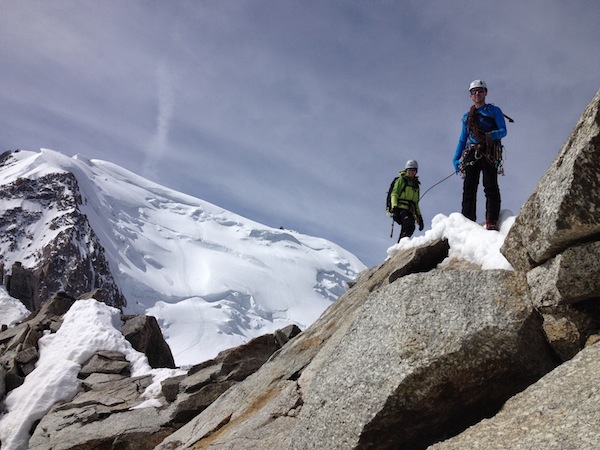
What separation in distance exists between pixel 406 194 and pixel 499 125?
13.1 feet

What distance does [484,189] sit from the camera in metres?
9.00

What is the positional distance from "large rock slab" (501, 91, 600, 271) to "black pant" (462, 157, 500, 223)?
3.18 meters

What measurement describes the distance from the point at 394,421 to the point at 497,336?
1280 mm

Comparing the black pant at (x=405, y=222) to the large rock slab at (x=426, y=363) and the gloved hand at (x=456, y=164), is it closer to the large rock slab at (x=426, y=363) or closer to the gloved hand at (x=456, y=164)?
the gloved hand at (x=456, y=164)

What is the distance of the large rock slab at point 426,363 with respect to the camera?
496cm

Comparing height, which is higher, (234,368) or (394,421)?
(234,368)

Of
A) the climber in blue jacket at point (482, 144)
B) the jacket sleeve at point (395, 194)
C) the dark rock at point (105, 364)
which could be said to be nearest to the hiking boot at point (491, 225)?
the climber in blue jacket at point (482, 144)

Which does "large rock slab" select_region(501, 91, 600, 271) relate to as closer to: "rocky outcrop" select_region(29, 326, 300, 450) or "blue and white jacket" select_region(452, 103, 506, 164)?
"blue and white jacket" select_region(452, 103, 506, 164)

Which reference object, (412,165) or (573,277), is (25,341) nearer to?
(412,165)

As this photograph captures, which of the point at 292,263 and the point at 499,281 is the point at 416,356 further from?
the point at 292,263

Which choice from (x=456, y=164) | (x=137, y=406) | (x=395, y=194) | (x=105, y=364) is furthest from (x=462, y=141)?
(x=105, y=364)

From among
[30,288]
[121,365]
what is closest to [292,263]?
[30,288]

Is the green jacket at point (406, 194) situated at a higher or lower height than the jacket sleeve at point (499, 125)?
higher

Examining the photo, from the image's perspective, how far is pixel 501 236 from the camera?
25.0 ft
